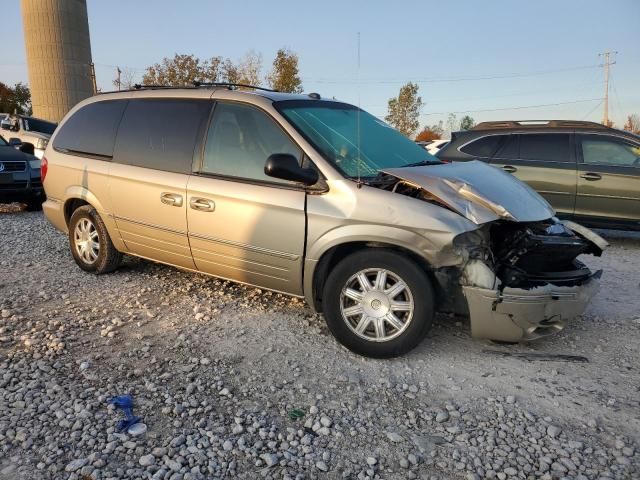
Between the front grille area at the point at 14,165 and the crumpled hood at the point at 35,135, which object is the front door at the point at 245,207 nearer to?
the front grille area at the point at 14,165

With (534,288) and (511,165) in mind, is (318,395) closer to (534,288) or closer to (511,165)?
(534,288)

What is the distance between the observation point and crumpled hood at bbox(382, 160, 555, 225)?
10.7 ft

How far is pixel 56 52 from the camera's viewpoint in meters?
33.9

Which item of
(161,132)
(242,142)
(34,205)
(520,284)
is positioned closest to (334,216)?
(242,142)

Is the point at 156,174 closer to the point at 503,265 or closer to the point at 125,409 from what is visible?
the point at 125,409

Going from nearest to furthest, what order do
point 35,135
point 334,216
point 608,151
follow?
point 334,216 → point 608,151 → point 35,135

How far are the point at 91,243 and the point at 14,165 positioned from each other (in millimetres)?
4793

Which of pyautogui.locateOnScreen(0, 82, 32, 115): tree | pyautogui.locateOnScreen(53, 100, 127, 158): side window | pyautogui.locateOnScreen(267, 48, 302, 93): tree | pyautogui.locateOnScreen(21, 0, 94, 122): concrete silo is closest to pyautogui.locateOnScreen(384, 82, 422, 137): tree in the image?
pyautogui.locateOnScreen(267, 48, 302, 93): tree

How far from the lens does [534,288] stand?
3154 mm

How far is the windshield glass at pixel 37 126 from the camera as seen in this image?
12.5 meters

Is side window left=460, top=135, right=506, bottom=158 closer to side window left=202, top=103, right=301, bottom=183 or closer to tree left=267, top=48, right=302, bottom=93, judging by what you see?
side window left=202, top=103, right=301, bottom=183

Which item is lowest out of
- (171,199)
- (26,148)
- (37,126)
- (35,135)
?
(171,199)

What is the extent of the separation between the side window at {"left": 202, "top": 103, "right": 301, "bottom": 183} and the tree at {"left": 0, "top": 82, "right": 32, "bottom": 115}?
50169mm

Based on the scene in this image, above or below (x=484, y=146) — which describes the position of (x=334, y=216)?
below
